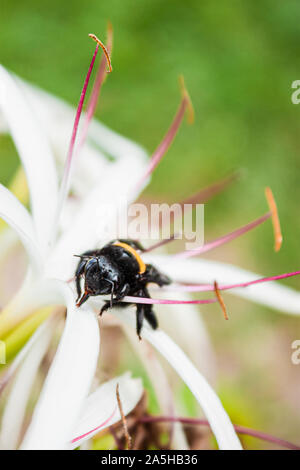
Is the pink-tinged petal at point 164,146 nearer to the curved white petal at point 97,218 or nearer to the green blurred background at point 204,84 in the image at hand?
the curved white petal at point 97,218

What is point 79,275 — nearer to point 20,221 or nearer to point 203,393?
point 20,221

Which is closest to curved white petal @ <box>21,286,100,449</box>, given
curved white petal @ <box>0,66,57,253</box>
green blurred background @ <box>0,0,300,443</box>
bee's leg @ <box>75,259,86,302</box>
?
bee's leg @ <box>75,259,86,302</box>

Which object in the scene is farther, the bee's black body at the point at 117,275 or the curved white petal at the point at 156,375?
the curved white petal at the point at 156,375

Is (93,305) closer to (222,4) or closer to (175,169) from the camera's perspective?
(175,169)

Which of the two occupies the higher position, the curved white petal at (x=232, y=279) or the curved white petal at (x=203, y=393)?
the curved white petal at (x=232, y=279)

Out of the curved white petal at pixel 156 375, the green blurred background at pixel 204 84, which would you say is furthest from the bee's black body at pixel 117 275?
the green blurred background at pixel 204 84
